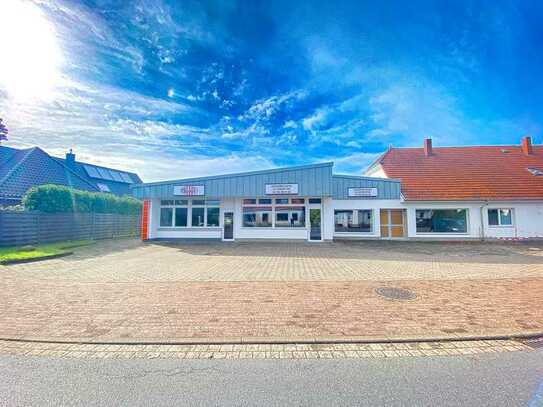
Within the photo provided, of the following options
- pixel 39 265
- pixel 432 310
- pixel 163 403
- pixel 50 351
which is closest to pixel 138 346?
pixel 50 351

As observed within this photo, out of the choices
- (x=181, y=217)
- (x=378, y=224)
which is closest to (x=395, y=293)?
(x=378, y=224)

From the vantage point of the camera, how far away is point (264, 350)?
361 centimetres

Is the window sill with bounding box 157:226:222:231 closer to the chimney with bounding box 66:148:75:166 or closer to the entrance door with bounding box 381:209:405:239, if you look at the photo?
the entrance door with bounding box 381:209:405:239

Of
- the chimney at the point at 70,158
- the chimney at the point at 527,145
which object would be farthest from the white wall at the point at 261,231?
the chimney at the point at 70,158

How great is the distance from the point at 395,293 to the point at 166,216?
624 inches

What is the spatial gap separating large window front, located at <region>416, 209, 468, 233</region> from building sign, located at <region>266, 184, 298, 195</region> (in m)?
8.99

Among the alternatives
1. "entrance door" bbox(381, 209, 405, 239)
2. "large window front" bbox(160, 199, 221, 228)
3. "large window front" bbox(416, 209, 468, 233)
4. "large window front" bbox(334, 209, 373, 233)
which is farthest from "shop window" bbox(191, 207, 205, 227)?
"large window front" bbox(416, 209, 468, 233)

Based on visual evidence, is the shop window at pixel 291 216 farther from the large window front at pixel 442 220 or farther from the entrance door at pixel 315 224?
the large window front at pixel 442 220

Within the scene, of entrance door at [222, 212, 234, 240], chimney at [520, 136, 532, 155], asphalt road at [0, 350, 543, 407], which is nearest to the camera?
asphalt road at [0, 350, 543, 407]

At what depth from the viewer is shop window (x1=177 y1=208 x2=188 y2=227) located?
17.7 meters

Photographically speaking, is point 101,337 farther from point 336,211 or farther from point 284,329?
point 336,211

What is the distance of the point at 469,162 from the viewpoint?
803 inches

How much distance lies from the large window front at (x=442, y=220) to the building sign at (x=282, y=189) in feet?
29.5

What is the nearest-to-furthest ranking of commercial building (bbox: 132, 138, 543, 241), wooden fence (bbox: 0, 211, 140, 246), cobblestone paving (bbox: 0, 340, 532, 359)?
cobblestone paving (bbox: 0, 340, 532, 359)
wooden fence (bbox: 0, 211, 140, 246)
commercial building (bbox: 132, 138, 543, 241)
